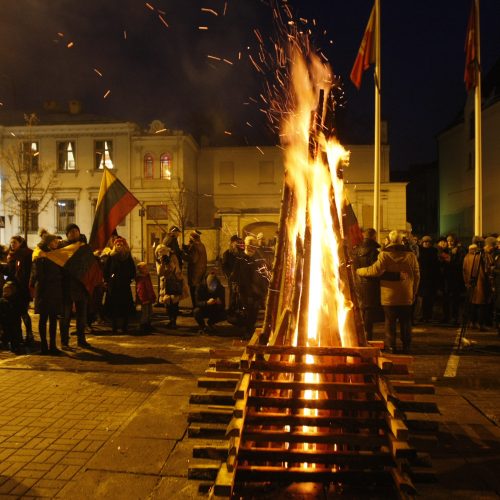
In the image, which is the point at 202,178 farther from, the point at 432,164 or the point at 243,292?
the point at 243,292

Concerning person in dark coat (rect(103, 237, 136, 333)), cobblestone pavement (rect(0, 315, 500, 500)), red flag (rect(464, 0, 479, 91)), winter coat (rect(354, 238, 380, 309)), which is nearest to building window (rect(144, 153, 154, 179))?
red flag (rect(464, 0, 479, 91))

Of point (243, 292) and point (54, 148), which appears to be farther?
point (54, 148)

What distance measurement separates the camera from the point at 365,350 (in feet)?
13.2

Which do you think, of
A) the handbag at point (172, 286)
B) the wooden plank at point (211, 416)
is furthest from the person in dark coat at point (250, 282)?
the wooden plank at point (211, 416)

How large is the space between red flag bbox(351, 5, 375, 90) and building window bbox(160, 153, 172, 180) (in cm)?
2329

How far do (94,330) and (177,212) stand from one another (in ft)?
89.6

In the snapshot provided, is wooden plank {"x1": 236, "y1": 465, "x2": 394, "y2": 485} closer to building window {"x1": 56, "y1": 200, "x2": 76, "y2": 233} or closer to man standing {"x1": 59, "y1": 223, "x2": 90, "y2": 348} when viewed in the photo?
man standing {"x1": 59, "y1": 223, "x2": 90, "y2": 348}

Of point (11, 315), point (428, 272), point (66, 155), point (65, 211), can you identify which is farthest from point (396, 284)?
point (66, 155)

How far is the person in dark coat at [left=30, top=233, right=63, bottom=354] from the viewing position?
28.2ft

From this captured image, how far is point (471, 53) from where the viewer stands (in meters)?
15.3

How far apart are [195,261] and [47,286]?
4634 mm

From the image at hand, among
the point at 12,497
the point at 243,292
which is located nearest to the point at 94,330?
the point at 243,292

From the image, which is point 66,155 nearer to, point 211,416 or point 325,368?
point 211,416

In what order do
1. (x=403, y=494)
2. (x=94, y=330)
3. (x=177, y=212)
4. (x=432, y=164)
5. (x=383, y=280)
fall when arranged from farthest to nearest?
1. (x=432, y=164)
2. (x=177, y=212)
3. (x=94, y=330)
4. (x=383, y=280)
5. (x=403, y=494)
